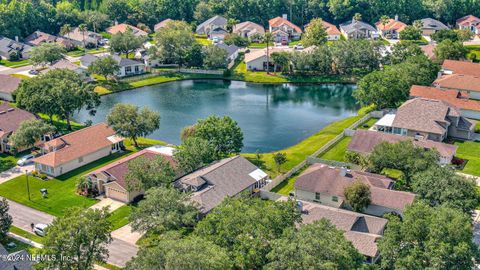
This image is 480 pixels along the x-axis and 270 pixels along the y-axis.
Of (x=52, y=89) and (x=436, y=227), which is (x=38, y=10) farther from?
(x=436, y=227)

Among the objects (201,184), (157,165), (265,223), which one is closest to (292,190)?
(201,184)

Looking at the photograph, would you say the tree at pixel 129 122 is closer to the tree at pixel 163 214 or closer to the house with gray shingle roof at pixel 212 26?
the tree at pixel 163 214

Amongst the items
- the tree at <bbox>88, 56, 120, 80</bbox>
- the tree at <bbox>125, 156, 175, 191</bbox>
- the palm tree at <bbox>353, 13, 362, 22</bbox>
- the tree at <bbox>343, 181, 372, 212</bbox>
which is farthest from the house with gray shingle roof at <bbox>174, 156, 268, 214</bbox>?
the palm tree at <bbox>353, 13, 362, 22</bbox>

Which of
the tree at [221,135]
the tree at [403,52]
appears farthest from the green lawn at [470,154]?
the tree at [403,52]

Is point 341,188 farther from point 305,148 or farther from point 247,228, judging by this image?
point 247,228

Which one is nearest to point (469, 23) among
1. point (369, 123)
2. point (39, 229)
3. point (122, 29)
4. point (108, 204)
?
point (369, 123)
